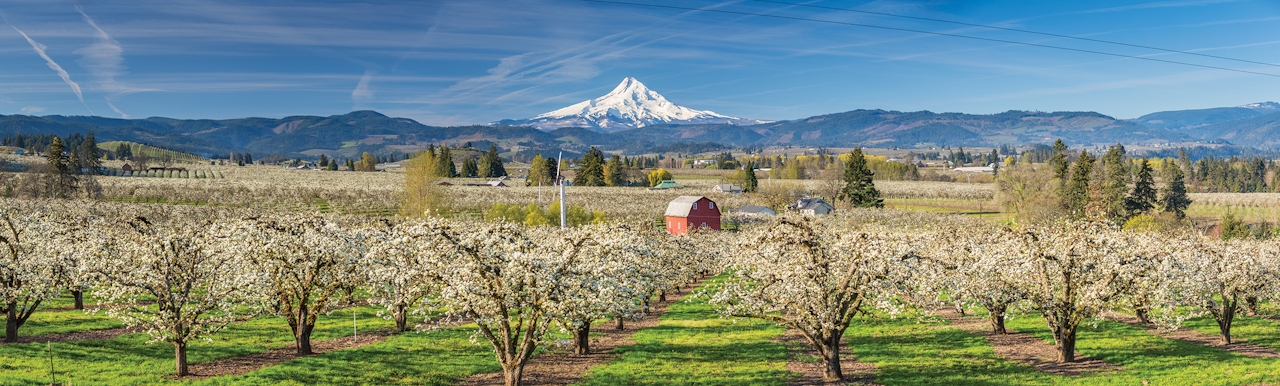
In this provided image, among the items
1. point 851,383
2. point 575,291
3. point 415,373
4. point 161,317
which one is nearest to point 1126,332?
point 851,383

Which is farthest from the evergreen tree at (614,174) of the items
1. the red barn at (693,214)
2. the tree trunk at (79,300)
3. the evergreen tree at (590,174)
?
the tree trunk at (79,300)

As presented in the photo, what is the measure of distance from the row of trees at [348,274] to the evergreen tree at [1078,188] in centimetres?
8227

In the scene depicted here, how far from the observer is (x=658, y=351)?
1238 inches

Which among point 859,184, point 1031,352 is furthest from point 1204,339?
point 859,184

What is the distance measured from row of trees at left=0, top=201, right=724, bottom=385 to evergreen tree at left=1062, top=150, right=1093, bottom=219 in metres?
82.3

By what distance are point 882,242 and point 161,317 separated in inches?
944

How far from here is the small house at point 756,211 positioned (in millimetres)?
113600

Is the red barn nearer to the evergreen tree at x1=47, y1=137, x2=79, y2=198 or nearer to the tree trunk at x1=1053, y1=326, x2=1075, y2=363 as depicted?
the tree trunk at x1=1053, y1=326, x2=1075, y2=363

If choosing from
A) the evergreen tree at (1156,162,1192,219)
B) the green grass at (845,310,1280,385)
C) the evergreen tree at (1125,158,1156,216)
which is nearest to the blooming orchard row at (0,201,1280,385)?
the green grass at (845,310,1280,385)

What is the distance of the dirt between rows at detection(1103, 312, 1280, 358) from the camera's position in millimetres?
30263

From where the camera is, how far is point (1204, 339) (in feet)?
110

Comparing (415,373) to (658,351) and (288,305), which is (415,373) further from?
(658,351)

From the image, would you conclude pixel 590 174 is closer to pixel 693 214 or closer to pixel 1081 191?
pixel 693 214

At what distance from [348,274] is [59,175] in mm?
102165
